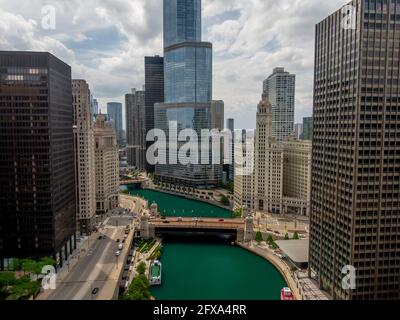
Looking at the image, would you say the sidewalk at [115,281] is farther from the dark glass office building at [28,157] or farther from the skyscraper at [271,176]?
the skyscraper at [271,176]

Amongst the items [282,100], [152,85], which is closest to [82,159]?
[152,85]

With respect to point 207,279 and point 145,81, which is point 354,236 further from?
point 145,81

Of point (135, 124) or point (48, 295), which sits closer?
point (48, 295)

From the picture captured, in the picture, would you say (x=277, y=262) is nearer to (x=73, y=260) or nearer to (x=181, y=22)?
(x=73, y=260)

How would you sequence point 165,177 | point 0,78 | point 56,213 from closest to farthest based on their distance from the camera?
point 0,78, point 56,213, point 165,177

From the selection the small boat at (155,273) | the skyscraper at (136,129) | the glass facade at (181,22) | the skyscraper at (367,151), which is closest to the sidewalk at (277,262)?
the skyscraper at (367,151)
